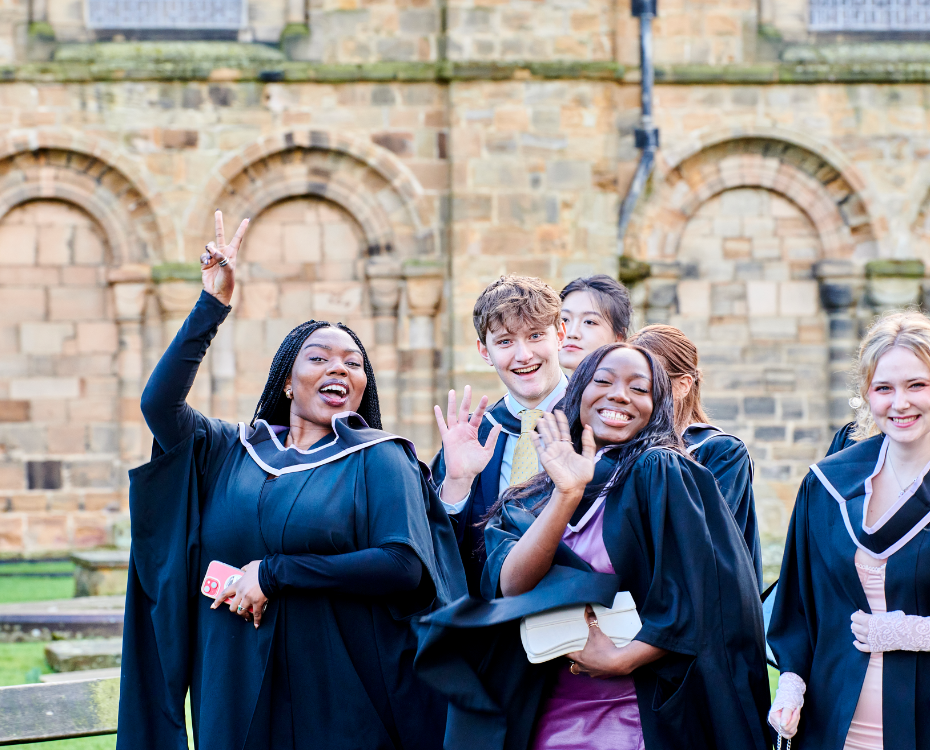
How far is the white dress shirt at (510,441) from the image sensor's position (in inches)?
144

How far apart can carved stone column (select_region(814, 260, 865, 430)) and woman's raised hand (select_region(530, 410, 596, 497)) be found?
28.7 ft

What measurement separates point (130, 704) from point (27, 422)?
8.05 metres

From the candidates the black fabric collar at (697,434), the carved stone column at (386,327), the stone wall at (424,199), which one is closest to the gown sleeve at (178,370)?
the black fabric collar at (697,434)

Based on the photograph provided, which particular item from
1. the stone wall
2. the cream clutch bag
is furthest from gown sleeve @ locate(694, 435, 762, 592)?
the stone wall

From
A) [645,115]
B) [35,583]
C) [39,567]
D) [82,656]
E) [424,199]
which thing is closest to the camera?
[82,656]

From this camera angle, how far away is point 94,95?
1058 centimetres

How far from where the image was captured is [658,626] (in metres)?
2.72

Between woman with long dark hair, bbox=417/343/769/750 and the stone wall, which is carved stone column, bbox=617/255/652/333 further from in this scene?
woman with long dark hair, bbox=417/343/769/750

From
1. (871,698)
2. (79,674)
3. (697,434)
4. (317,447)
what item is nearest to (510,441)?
(697,434)

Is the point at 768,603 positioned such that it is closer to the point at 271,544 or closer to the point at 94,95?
the point at 271,544

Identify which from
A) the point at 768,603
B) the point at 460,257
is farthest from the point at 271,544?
the point at 460,257

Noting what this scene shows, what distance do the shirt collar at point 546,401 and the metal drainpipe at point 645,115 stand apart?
7.11 m

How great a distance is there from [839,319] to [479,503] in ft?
27.0

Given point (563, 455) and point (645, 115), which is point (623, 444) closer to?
point (563, 455)
